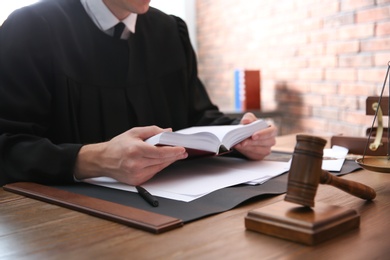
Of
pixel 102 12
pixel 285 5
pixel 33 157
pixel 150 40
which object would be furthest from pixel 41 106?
pixel 285 5

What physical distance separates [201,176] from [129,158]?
0.21 m

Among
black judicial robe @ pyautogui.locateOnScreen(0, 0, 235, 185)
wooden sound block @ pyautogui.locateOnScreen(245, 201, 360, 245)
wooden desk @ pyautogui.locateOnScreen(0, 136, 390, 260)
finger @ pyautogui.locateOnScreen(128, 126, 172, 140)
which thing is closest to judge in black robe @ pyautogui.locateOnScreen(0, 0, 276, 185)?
black judicial robe @ pyautogui.locateOnScreen(0, 0, 235, 185)

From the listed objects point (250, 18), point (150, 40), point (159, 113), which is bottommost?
point (159, 113)

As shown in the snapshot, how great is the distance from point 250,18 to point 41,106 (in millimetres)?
2632

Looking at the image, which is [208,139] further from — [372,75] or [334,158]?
[372,75]

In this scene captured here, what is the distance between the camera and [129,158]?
1133mm

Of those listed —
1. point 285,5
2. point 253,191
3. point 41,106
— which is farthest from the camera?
point 285,5

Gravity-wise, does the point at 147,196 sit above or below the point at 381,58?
below

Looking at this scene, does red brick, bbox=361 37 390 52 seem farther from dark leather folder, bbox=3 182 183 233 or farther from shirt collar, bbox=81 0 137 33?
dark leather folder, bbox=3 182 183 233

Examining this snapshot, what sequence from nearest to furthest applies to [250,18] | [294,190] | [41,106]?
[294,190] → [41,106] → [250,18]

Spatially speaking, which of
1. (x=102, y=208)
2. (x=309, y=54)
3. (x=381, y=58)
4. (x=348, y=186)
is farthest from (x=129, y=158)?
(x=309, y=54)

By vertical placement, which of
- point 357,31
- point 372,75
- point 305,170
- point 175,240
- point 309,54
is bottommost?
point 175,240

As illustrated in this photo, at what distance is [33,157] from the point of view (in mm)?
1268

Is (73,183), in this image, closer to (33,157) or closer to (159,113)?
(33,157)
